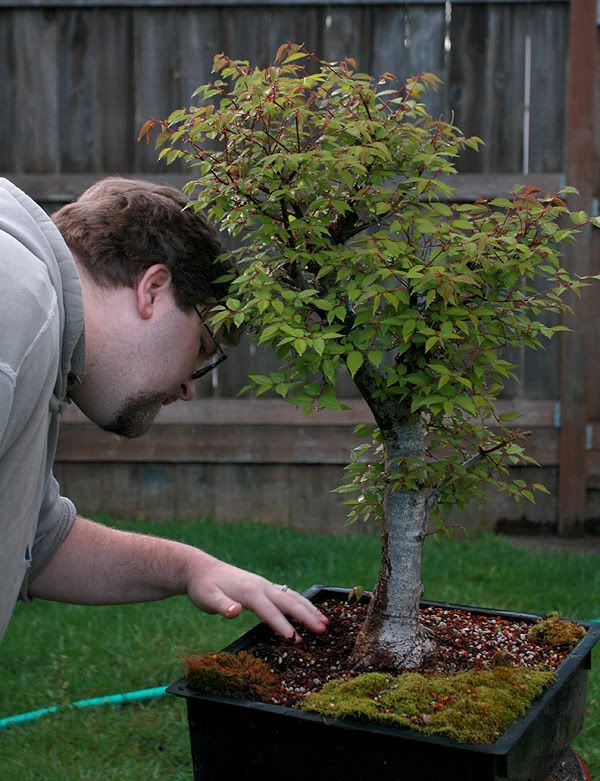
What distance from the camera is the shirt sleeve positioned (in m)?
1.81

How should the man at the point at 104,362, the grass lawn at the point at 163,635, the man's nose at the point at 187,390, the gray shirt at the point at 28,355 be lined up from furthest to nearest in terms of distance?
the grass lawn at the point at 163,635 < the man's nose at the point at 187,390 < the man at the point at 104,362 < the gray shirt at the point at 28,355

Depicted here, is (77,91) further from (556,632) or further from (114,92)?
(556,632)

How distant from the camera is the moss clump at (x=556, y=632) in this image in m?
1.76

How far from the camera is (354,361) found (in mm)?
1575

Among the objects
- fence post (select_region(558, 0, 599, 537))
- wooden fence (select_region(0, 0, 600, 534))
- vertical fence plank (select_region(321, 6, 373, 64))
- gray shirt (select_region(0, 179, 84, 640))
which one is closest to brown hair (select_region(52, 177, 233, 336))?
gray shirt (select_region(0, 179, 84, 640))

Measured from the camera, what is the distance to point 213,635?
10.1 feet

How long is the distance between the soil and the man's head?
1.60 feet

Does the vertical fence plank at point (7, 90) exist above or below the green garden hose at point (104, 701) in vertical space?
above

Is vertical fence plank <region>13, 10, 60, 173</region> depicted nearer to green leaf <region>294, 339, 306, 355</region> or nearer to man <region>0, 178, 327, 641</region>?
man <region>0, 178, 327, 641</region>

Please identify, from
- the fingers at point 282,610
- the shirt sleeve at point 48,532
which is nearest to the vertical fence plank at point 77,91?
the shirt sleeve at point 48,532

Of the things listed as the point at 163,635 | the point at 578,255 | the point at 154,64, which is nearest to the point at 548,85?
the point at 578,255

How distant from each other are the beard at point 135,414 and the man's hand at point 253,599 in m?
0.27

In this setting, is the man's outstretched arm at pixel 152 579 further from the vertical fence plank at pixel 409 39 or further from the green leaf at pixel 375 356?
the vertical fence plank at pixel 409 39

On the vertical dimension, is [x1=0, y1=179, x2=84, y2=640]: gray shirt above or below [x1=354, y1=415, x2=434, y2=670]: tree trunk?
above
